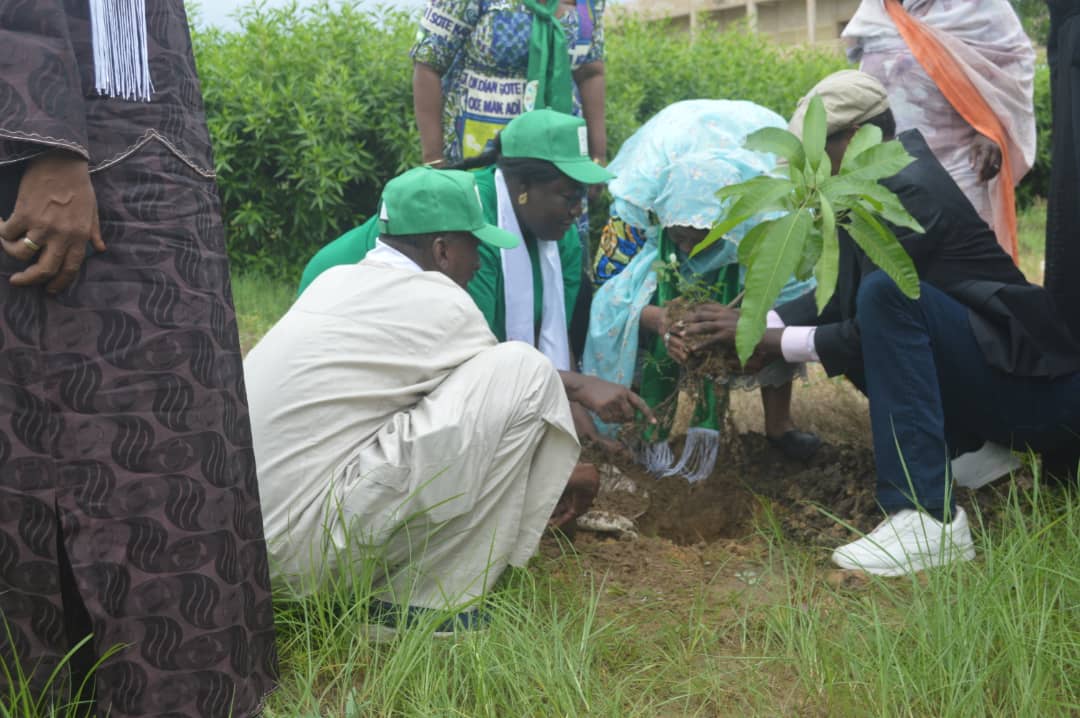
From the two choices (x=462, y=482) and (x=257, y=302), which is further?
(x=257, y=302)

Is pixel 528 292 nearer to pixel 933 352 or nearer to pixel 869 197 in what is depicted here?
pixel 933 352

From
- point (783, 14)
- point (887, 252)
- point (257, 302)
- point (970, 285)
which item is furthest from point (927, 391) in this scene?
point (783, 14)

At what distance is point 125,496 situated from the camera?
203 cm

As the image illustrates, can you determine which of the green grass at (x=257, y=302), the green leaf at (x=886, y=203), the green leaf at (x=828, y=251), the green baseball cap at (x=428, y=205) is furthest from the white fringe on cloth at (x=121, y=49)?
the green grass at (x=257, y=302)

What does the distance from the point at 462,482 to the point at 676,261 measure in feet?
5.31

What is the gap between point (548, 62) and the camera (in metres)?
4.14

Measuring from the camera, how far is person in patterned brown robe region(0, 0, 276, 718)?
1935mm

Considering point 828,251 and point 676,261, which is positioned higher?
point 828,251

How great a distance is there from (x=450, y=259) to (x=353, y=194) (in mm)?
3719

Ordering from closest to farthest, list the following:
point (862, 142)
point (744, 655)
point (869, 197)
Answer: point (744, 655)
point (869, 197)
point (862, 142)

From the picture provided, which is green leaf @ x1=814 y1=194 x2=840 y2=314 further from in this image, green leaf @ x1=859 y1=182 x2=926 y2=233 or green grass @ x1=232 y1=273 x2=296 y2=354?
green grass @ x1=232 y1=273 x2=296 y2=354

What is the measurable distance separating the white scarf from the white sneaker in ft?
4.15

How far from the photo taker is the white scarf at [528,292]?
3.67 metres

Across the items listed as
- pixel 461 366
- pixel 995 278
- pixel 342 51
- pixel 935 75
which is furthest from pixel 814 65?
pixel 461 366
